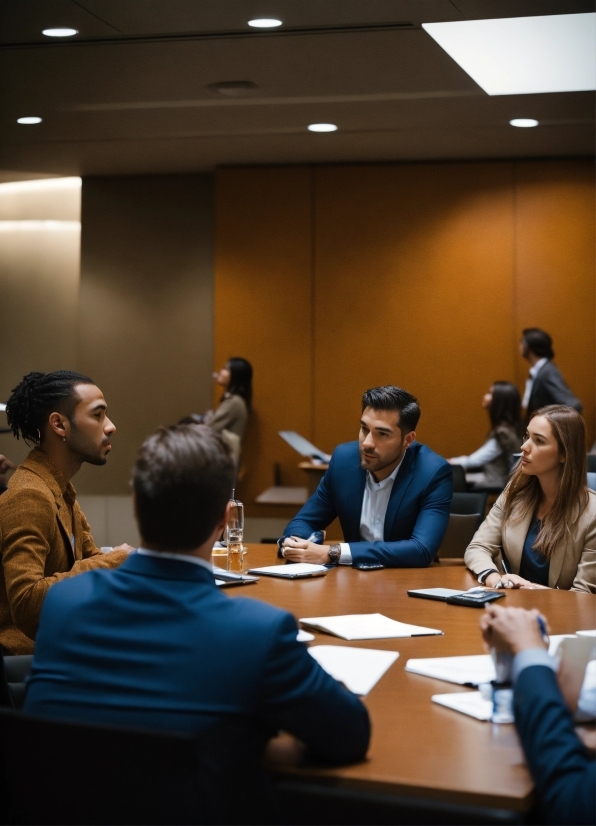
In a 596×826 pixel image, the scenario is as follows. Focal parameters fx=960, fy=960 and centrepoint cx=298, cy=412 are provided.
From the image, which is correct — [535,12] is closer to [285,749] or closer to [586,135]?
[586,135]

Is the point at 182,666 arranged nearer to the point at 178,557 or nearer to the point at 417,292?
the point at 178,557

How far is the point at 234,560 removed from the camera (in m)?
3.49

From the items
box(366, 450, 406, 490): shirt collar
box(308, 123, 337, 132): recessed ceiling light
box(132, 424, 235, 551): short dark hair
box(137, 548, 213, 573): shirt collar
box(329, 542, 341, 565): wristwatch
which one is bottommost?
box(329, 542, 341, 565): wristwatch

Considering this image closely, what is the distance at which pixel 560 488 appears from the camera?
3.46 metres

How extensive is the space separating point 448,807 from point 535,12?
4.48 meters

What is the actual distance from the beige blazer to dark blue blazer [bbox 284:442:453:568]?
0.24 m

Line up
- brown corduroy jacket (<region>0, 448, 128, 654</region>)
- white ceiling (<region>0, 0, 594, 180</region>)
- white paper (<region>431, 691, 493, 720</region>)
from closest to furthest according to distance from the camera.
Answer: white paper (<region>431, 691, 493, 720</region>), brown corduroy jacket (<region>0, 448, 128, 654</region>), white ceiling (<region>0, 0, 594, 180</region>)

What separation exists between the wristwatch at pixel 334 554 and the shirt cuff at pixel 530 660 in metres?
1.92

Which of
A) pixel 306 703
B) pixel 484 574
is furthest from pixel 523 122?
pixel 306 703

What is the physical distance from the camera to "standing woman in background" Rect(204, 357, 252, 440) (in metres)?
8.23

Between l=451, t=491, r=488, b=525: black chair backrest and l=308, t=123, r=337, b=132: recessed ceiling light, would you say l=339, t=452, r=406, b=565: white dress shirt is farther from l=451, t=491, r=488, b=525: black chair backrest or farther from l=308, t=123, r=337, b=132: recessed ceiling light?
l=308, t=123, r=337, b=132: recessed ceiling light

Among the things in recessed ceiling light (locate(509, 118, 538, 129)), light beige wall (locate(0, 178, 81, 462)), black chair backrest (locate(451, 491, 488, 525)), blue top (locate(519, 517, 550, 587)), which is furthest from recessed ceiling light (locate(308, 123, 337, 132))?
blue top (locate(519, 517, 550, 587))

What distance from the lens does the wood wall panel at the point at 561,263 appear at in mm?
7996

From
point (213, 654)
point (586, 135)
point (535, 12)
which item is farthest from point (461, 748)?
point (586, 135)
